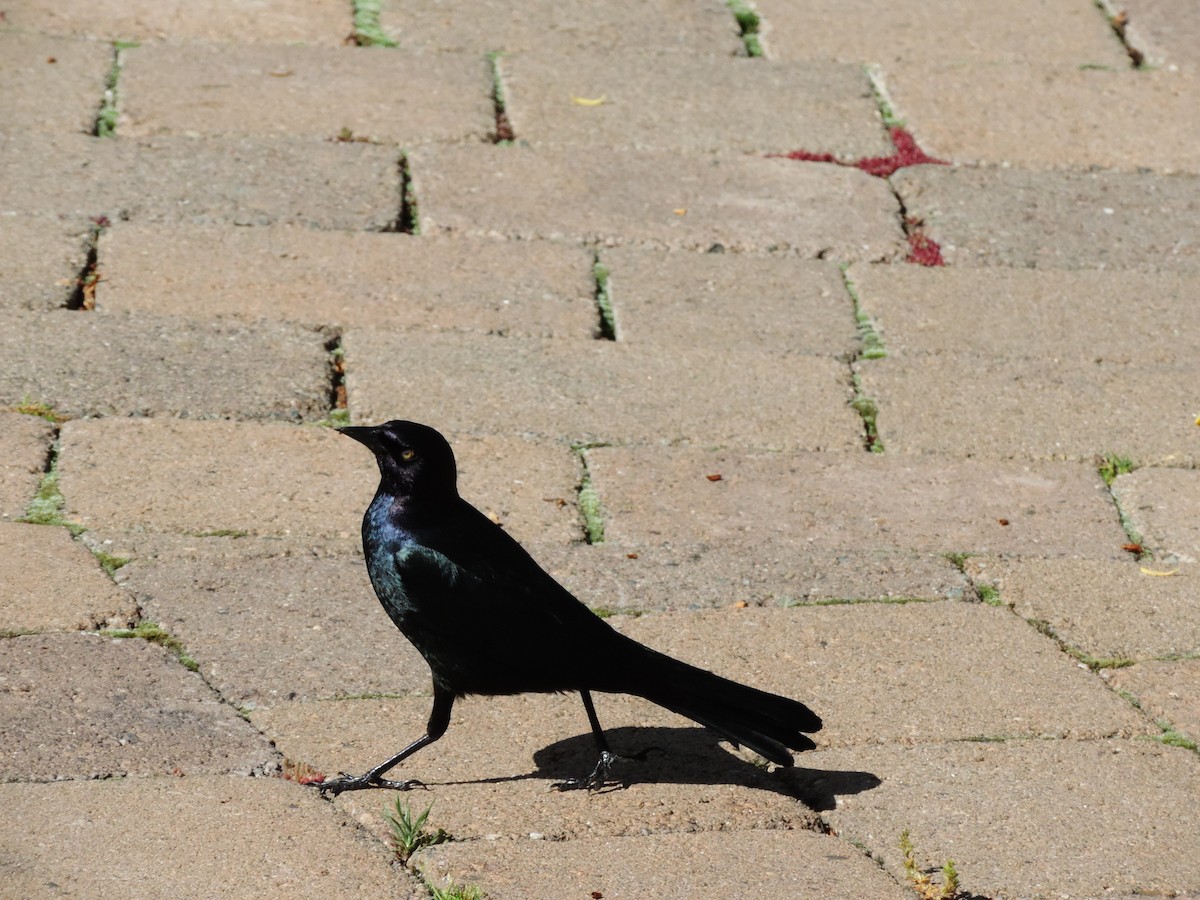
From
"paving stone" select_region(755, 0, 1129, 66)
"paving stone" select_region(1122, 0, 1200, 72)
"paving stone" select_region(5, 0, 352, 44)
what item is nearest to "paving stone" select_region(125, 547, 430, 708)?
"paving stone" select_region(5, 0, 352, 44)

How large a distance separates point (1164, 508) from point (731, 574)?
142 cm

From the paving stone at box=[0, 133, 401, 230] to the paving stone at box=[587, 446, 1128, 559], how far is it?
178 cm

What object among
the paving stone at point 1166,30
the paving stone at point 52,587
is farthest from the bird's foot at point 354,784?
the paving stone at point 1166,30

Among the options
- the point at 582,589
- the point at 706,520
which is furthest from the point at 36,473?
the point at 706,520

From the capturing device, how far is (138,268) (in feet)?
18.4

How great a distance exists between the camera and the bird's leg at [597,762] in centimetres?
347

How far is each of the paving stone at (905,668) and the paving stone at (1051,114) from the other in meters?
3.17

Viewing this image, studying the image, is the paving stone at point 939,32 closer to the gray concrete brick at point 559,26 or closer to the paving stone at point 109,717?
the gray concrete brick at point 559,26

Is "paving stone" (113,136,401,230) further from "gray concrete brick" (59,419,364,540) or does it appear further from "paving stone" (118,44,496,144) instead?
"gray concrete brick" (59,419,364,540)

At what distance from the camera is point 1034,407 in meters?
5.36

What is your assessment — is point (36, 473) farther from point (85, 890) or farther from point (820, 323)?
point (820, 323)

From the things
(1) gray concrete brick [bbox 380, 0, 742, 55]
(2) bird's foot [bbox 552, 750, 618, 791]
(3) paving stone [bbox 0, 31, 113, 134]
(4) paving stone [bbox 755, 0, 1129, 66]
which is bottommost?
(3) paving stone [bbox 0, 31, 113, 134]

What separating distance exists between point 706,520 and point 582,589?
545 millimetres

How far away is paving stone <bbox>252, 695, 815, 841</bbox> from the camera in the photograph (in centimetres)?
335
